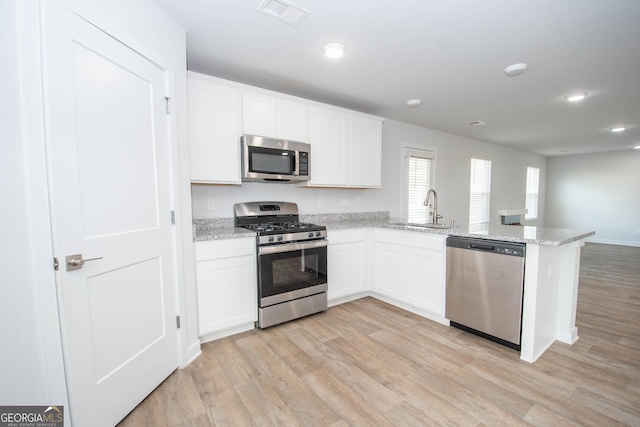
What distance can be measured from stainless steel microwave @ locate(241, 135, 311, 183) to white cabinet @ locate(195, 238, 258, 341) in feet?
2.21

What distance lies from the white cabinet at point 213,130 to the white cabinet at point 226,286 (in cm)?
63

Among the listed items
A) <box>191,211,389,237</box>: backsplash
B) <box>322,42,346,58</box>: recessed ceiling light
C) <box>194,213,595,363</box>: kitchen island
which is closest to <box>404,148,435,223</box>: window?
<box>191,211,389,237</box>: backsplash

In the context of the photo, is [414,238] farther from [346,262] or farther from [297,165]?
[297,165]

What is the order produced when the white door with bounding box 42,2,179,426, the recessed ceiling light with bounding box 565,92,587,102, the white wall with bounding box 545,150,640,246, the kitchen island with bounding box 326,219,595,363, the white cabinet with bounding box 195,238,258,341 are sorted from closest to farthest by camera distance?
the white door with bounding box 42,2,179,426
the kitchen island with bounding box 326,219,595,363
the white cabinet with bounding box 195,238,258,341
the recessed ceiling light with bounding box 565,92,587,102
the white wall with bounding box 545,150,640,246

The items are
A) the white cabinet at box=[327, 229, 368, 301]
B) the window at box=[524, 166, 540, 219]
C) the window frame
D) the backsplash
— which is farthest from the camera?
the window at box=[524, 166, 540, 219]

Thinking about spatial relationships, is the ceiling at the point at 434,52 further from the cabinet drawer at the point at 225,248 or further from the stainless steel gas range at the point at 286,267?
the cabinet drawer at the point at 225,248

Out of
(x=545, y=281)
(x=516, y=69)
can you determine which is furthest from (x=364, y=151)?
(x=545, y=281)

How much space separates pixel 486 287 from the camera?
89.7 inches

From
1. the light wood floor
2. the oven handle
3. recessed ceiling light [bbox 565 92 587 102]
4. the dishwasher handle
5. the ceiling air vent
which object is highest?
the ceiling air vent

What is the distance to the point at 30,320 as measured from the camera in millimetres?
1142

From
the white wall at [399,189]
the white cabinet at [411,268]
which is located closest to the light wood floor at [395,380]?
the white cabinet at [411,268]

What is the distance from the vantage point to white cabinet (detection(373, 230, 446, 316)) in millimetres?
2637

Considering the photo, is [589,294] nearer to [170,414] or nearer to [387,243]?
[387,243]

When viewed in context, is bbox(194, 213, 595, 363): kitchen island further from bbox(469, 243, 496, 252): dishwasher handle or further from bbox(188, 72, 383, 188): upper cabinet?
bbox(188, 72, 383, 188): upper cabinet
